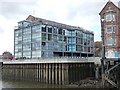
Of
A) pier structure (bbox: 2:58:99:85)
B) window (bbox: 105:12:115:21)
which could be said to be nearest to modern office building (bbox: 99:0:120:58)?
window (bbox: 105:12:115:21)

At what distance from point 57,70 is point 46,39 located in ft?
128

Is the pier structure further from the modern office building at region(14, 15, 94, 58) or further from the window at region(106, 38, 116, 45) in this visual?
the modern office building at region(14, 15, 94, 58)

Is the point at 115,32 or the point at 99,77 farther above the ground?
the point at 115,32

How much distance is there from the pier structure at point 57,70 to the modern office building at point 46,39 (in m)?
26.6

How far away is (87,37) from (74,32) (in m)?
11.3

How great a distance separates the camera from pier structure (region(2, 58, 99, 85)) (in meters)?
47.2

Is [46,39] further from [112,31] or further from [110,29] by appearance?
[112,31]

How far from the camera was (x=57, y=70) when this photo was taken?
161 feet

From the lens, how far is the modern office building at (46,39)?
85.8 meters

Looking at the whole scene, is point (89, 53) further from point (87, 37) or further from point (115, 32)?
point (115, 32)

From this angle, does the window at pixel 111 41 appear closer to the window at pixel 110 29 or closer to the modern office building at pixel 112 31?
the modern office building at pixel 112 31

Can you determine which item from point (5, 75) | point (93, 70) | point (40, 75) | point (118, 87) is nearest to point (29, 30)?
point (5, 75)

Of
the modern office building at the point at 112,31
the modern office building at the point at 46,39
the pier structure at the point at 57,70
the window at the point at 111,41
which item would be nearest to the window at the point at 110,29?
the modern office building at the point at 112,31

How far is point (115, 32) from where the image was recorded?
173 feet
